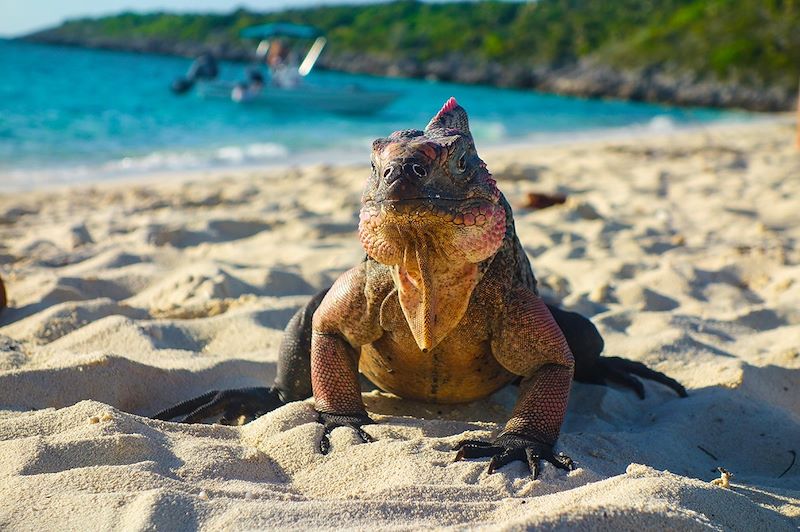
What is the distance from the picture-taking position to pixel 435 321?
267 cm

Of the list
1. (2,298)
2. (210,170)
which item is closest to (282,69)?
(210,170)

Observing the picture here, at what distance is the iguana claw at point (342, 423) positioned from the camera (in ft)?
9.04

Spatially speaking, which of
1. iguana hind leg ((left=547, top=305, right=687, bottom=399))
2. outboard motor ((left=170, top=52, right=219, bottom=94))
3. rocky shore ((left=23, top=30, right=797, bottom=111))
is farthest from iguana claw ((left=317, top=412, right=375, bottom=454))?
rocky shore ((left=23, top=30, right=797, bottom=111))

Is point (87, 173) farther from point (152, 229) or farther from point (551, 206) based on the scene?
point (551, 206)

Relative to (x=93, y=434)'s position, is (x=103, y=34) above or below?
above

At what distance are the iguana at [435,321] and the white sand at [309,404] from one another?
15cm

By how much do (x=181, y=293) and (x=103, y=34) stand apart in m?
95.7

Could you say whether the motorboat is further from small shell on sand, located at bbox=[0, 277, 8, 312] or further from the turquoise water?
small shell on sand, located at bbox=[0, 277, 8, 312]

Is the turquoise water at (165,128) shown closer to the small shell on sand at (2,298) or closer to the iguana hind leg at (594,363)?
the small shell on sand at (2,298)

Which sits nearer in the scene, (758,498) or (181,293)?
(758,498)

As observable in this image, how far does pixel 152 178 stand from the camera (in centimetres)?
1093

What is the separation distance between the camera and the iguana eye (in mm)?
2471

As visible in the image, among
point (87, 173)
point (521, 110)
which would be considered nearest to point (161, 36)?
point (521, 110)

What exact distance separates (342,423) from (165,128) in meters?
15.7
